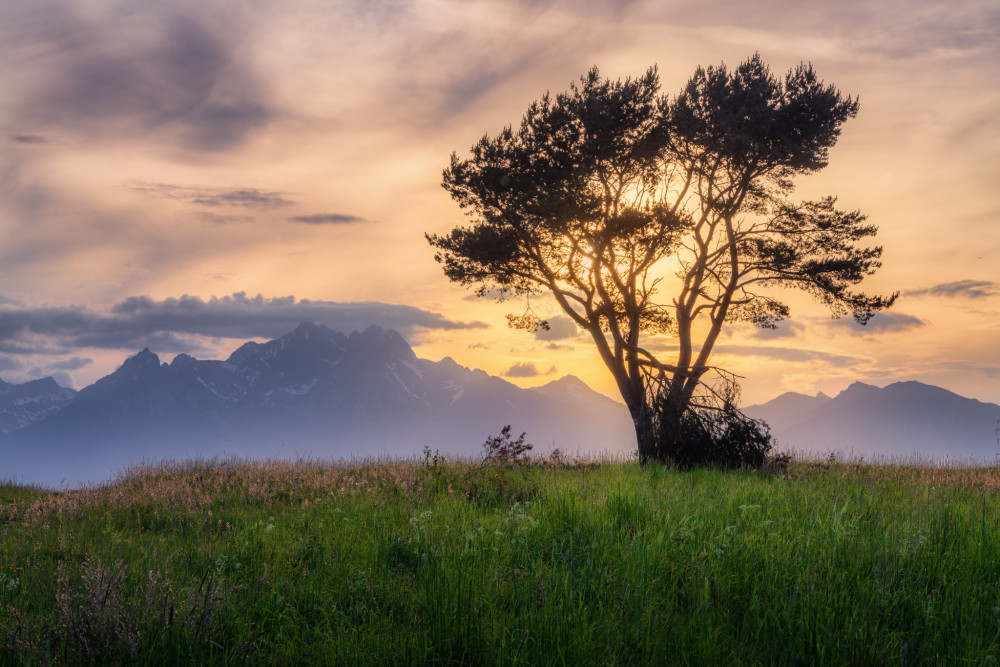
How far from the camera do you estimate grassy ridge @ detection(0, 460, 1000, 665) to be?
3.73m

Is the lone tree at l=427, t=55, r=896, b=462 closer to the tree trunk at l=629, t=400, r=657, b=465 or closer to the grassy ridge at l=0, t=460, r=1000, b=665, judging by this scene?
the tree trunk at l=629, t=400, r=657, b=465

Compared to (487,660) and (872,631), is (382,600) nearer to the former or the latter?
(487,660)

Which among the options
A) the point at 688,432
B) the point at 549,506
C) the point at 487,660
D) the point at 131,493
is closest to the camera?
the point at 487,660

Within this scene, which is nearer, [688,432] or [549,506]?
[549,506]

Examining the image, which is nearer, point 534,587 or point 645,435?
point 534,587

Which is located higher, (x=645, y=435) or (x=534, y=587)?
(x=645, y=435)

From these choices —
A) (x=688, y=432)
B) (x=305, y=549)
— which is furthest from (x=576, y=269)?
(x=305, y=549)

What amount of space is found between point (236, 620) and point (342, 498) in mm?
5810

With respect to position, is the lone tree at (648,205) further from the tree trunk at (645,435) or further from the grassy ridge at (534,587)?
the grassy ridge at (534,587)

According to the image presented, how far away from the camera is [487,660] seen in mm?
3609

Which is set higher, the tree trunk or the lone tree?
the lone tree

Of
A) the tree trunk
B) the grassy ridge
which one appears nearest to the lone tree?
the tree trunk

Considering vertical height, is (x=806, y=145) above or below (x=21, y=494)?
above

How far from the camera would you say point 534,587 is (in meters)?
4.41
